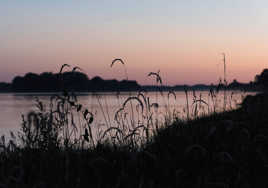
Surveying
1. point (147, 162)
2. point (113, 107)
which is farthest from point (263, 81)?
point (113, 107)

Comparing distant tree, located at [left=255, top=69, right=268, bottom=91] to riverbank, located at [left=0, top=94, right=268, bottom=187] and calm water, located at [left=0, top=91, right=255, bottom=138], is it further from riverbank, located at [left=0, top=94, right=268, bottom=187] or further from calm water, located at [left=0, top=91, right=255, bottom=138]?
riverbank, located at [left=0, top=94, right=268, bottom=187]

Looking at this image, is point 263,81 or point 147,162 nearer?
point 147,162

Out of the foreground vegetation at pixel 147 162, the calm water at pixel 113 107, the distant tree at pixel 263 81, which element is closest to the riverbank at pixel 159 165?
the foreground vegetation at pixel 147 162

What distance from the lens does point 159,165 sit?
4.62m

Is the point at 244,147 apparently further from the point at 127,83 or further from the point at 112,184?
the point at 127,83

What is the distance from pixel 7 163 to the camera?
5.47 meters

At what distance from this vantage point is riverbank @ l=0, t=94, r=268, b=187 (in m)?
4.24

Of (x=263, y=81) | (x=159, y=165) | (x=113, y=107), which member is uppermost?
(x=263, y=81)

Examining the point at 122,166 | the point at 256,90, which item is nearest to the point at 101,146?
the point at 122,166

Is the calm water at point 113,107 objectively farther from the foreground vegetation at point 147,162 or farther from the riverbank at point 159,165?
the riverbank at point 159,165

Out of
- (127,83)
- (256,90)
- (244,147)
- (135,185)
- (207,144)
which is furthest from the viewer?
(256,90)

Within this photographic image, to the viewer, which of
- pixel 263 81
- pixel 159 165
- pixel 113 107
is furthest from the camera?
pixel 113 107

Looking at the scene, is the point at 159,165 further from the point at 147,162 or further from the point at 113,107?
the point at 113,107

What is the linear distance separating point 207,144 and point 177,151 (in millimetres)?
508
